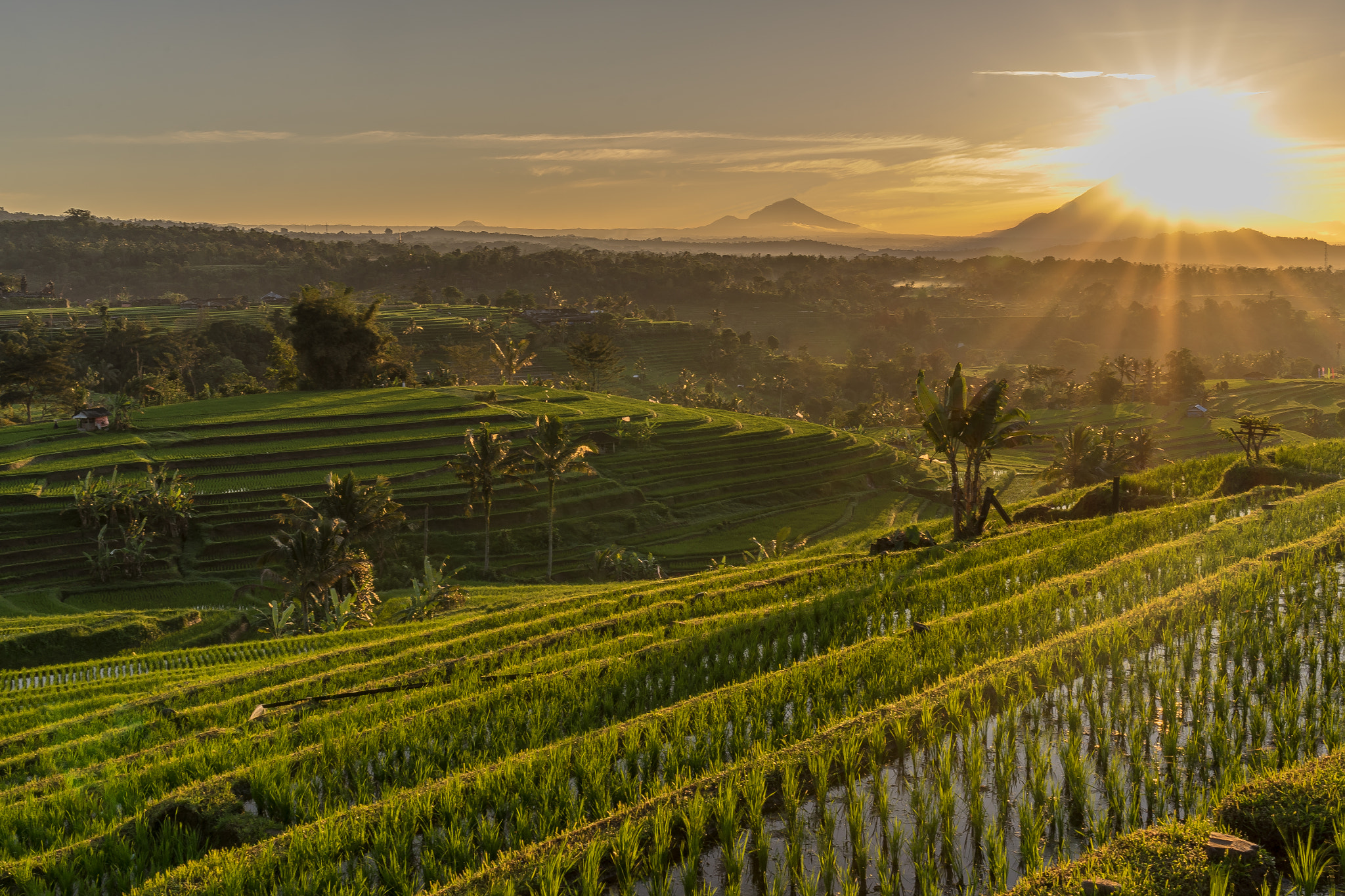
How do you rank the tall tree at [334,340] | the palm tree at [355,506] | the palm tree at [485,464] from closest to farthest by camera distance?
the palm tree at [355,506], the palm tree at [485,464], the tall tree at [334,340]

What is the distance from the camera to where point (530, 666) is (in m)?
9.54

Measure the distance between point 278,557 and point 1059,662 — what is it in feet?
78.8

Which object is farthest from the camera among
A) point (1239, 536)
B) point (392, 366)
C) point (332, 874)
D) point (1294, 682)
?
point (392, 366)

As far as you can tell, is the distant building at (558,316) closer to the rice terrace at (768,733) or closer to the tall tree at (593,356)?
the tall tree at (593,356)

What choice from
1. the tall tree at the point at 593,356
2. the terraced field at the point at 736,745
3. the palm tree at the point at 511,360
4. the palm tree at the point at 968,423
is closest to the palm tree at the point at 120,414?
the palm tree at the point at 511,360

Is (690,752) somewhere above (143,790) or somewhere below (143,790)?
above

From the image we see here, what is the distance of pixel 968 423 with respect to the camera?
16.3 m

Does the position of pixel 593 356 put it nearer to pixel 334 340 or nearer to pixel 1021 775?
pixel 334 340

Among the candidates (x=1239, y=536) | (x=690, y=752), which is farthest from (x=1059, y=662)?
(x=1239, y=536)

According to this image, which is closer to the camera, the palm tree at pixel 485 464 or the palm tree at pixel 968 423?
the palm tree at pixel 968 423

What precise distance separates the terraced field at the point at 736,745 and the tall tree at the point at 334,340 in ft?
190

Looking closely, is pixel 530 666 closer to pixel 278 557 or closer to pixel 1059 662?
pixel 1059 662

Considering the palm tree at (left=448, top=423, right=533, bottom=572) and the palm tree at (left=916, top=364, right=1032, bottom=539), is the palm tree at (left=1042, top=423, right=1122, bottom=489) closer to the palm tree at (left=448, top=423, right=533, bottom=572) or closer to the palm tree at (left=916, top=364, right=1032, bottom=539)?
the palm tree at (left=916, top=364, right=1032, bottom=539)

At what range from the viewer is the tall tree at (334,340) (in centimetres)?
6397
